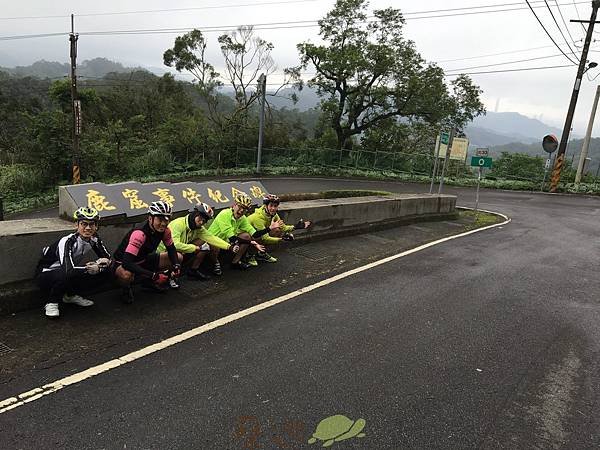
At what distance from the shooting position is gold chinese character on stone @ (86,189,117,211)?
564cm

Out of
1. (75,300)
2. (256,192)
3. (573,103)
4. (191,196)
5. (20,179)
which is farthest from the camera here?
(573,103)

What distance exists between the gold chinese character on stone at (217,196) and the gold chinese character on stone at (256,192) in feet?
2.54

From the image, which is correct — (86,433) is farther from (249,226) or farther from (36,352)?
(249,226)

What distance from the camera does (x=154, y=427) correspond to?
3.13 metres

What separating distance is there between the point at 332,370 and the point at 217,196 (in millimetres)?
4364

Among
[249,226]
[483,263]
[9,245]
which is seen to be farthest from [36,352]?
[483,263]

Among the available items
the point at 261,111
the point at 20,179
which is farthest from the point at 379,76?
the point at 20,179

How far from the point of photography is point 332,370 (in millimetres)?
4066

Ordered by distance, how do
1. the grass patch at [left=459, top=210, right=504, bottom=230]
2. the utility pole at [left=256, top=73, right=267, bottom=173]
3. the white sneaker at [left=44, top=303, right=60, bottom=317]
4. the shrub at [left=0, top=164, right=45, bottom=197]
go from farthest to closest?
the utility pole at [left=256, top=73, right=267, bottom=173]
the shrub at [left=0, top=164, right=45, bottom=197]
the grass patch at [left=459, top=210, right=504, bottom=230]
the white sneaker at [left=44, top=303, right=60, bottom=317]

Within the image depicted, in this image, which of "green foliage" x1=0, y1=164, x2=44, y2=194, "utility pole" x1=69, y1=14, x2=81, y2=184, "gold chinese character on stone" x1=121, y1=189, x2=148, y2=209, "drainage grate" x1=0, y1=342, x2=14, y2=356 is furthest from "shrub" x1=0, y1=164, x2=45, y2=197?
"drainage grate" x1=0, y1=342, x2=14, y2=356

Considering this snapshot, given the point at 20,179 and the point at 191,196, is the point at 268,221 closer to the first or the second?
the point at 191,196

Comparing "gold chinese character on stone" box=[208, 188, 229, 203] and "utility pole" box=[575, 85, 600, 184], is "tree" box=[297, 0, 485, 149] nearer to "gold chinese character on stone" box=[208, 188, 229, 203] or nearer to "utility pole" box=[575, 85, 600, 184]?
"utility pole" box=[575, 85, 600, 184]

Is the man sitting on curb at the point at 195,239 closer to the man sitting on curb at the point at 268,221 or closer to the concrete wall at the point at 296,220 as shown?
the concrete wall at the point at 296,220

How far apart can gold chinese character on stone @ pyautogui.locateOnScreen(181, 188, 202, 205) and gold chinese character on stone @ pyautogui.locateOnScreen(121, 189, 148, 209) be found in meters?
0.94
